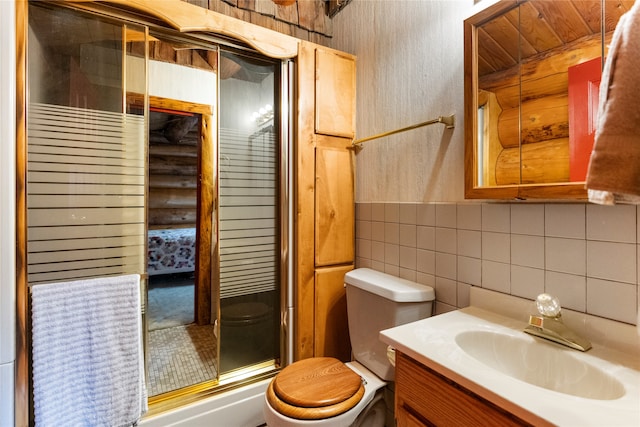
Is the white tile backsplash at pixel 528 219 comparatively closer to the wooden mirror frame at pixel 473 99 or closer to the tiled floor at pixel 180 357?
the wooden mirror frame at pixel 473 99

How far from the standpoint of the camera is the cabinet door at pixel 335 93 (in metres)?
1.74

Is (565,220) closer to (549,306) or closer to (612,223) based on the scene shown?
(612,223)

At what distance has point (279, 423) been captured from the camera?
1.16 metres

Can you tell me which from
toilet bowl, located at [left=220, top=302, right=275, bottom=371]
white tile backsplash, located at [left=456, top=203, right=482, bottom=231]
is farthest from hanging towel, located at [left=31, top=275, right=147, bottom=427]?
white tile backsplash, located at [left=456, top=203, right=482, bottom=231]

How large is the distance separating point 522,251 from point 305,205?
3.34 ft

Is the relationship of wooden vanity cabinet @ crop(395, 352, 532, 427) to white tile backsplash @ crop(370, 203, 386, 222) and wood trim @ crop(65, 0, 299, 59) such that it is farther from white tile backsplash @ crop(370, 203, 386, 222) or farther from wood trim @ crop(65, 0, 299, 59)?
wood trim @ crop(65, 0, 299, 59)

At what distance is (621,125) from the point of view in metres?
0.57

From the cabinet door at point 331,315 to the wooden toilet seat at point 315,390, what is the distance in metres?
0.30

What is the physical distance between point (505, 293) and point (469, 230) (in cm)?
26

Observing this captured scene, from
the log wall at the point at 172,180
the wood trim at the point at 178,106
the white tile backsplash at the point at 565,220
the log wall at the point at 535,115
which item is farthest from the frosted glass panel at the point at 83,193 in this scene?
the log wall at the point at 172,180

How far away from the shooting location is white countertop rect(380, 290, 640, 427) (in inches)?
23.6

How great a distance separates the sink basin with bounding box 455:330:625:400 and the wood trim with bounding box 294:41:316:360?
90 cm

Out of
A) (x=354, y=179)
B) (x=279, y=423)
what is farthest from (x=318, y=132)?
(x=279, y=423)

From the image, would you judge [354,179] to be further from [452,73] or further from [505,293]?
[505,293]
